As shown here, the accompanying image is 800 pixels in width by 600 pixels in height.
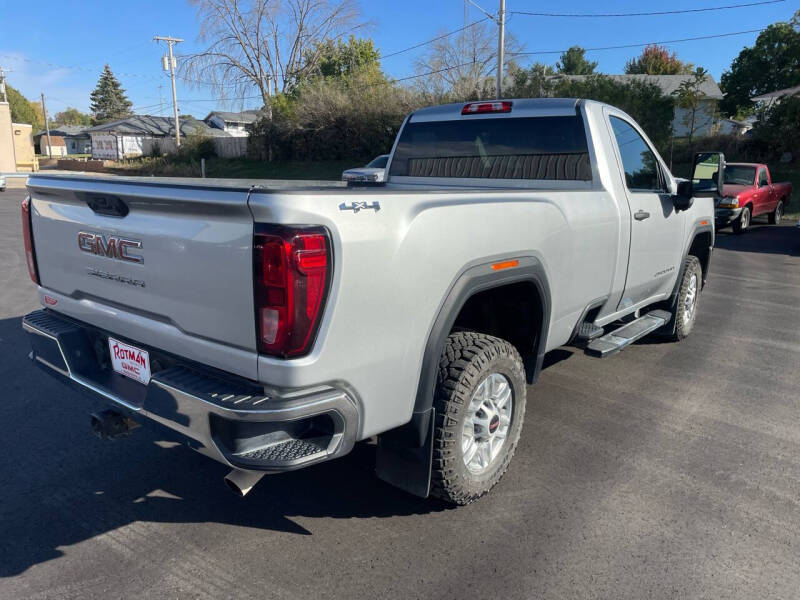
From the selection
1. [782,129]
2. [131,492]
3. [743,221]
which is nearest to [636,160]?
[131,492]

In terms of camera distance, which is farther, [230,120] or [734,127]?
[230,120]

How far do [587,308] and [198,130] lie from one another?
43625 millimetres

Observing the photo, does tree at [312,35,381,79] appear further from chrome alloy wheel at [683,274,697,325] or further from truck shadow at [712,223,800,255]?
chrome alloy wheel at [683,274,697,325]

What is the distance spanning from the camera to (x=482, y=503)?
128 inches

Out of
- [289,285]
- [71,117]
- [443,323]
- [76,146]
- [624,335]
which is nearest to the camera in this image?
[289,285]

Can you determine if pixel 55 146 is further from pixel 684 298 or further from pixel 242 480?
pixel 242 480

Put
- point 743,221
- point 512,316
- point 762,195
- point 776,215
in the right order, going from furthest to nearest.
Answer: point 776,215
point 762,195
point 743,221
point 512,316

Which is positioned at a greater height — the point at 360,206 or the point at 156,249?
the point at 360,206

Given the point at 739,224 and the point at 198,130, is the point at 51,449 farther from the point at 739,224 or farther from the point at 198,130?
the point at 198,130

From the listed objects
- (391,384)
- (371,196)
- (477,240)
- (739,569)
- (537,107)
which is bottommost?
(739,569)

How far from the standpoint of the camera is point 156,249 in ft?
8.36

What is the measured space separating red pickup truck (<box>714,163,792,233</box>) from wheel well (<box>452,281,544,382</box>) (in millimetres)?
13016

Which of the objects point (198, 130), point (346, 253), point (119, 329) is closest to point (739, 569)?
point (346, 253)

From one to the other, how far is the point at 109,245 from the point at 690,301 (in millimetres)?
5371
